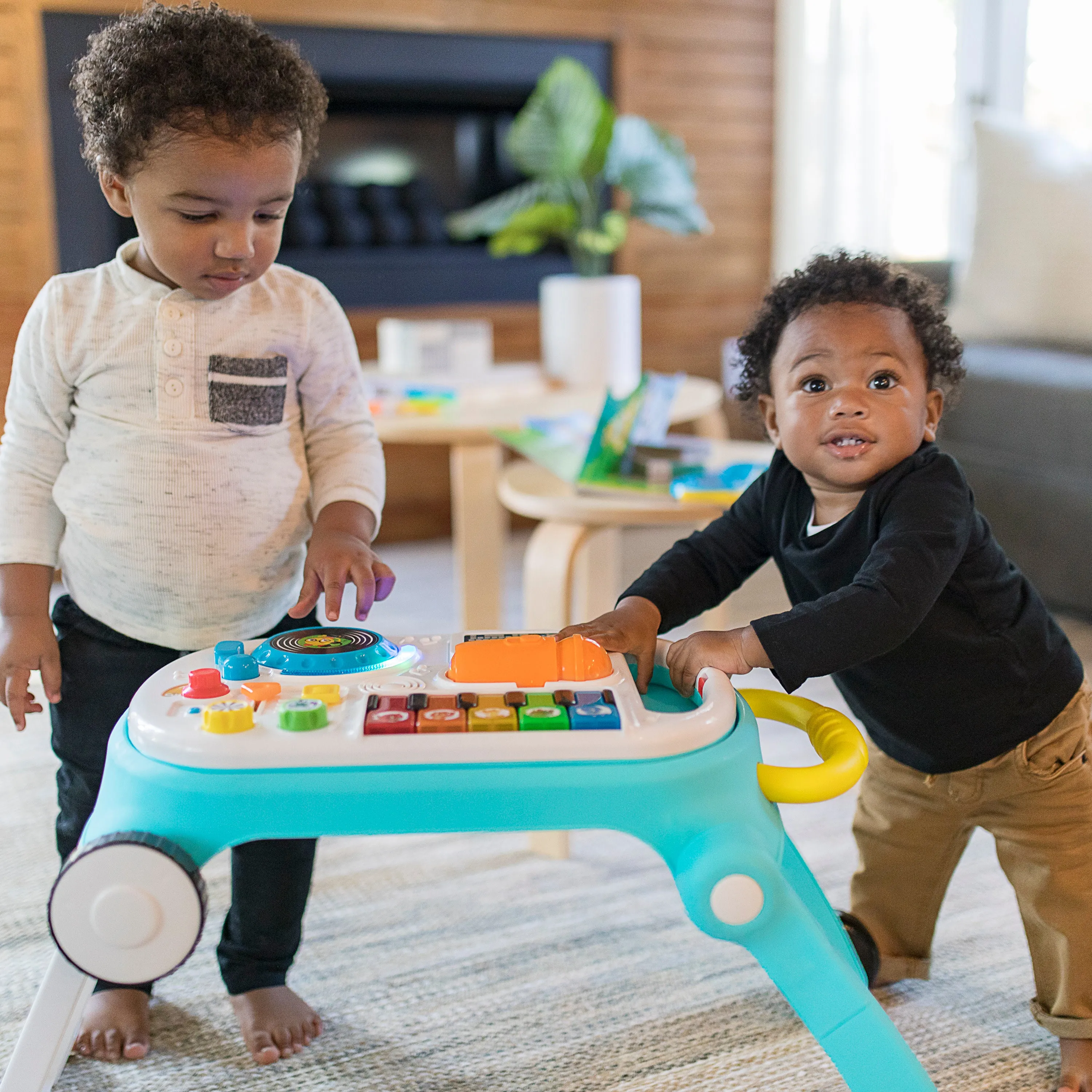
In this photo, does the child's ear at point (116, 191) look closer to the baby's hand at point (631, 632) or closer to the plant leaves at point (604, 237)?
the baby's hand at point (631, 632)

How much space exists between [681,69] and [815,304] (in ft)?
7.27

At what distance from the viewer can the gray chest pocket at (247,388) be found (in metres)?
0.90

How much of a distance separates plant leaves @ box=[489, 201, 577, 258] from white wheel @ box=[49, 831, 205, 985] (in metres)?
1.78

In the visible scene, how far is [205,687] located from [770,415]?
1.58 ft

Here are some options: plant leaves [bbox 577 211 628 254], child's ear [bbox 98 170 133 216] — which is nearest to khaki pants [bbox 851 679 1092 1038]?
child's ear [bbox 98 170 133 216]

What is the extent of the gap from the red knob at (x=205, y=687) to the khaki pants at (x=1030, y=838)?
546 mm

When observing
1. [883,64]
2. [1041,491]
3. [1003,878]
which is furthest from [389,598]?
[883,64]

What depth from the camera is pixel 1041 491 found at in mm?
1991

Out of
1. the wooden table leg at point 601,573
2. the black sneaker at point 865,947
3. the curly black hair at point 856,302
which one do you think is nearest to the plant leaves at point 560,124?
the wooden table leg at point 601,573

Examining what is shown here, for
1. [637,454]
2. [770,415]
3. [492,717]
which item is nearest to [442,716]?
[492,717]

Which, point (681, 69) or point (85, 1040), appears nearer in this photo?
point (85, 1040)

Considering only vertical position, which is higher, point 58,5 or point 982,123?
point 58,5

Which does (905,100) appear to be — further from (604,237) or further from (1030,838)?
(1030,838)

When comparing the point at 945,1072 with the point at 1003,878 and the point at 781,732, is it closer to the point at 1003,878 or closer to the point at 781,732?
the point at 1003,878
